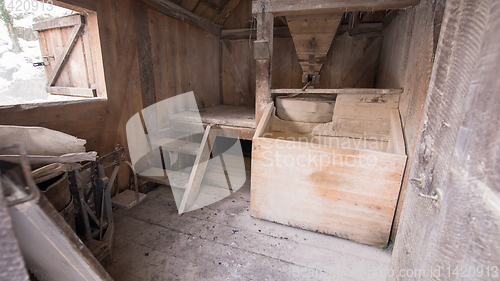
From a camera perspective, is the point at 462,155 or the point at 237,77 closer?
the point at 462,155

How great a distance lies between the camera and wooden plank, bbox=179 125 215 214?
264 centimetres

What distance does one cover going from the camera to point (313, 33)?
9.57ft

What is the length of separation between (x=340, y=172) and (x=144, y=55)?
2672 millimetres

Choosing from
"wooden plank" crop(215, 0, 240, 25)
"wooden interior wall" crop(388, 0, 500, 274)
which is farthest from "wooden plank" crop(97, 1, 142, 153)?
"wooden interior wall" crop(388, 0, 500, 274)

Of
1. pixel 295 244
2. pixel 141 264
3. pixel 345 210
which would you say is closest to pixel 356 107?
pixel 345 210

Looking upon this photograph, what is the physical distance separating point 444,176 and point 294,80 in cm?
390

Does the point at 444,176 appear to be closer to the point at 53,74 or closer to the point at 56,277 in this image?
the point at 56,277

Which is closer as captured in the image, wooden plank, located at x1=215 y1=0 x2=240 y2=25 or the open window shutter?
the open window shutter

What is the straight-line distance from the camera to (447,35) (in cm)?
88

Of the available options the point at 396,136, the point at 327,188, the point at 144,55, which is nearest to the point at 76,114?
the point at 144,55

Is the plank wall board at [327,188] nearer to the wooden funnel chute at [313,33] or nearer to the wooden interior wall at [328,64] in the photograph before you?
the wooden funnel chute at [313,33]

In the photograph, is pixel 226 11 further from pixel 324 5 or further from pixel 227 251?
pixel 227 251

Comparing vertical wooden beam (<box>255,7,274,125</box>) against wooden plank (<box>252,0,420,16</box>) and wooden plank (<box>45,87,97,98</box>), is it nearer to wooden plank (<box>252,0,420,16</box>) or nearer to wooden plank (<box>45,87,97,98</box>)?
wooden plank (<box>252,0,420,16</box>)

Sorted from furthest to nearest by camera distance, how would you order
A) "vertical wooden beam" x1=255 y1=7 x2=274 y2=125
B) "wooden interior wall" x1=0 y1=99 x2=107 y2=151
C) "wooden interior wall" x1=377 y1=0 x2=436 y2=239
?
"vertical wooden beam" x1=255 y1=7 x2=274 y2=125 < "wooden interior wall" x1=0 y1=99 x2=107 y2=151 < "wooden interior wall" x1=377 y1=0 x2=436 y2=239
